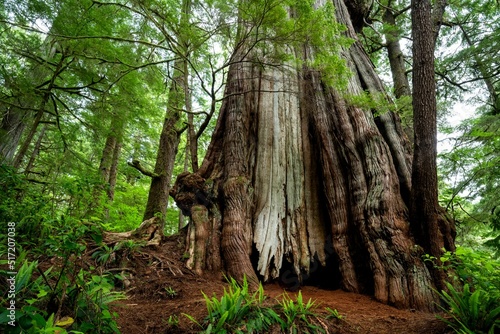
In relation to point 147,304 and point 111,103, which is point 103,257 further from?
point 111,103

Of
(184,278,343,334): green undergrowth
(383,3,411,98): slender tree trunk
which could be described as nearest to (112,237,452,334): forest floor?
(184,278,343,334): green undergrowth

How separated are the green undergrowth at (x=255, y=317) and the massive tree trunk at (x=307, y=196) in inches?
35.7

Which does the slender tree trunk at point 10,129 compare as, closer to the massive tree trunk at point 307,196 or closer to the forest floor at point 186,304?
the massive tree trunk at point 307,196

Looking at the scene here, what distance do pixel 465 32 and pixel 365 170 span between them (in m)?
5.86

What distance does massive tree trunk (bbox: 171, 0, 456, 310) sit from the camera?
316 centimetres

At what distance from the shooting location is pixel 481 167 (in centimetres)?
358

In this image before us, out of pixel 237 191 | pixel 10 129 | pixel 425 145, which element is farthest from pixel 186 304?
pixel 10 129

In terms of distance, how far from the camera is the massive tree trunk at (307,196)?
3.16 meters

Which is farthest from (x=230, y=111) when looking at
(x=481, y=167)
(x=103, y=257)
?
(x=481, y=167)

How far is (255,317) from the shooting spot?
2.13 meters

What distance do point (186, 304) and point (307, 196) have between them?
2.33 m

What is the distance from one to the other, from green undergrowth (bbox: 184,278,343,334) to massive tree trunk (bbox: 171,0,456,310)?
0.91 meters

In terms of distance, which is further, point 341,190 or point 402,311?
point 341,190

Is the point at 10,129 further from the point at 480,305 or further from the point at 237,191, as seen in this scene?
the point at 480,305
